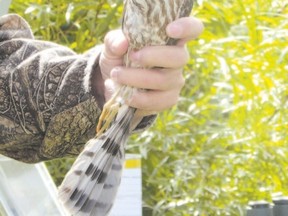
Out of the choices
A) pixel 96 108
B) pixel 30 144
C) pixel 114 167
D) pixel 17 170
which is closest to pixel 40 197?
pixel 17 170

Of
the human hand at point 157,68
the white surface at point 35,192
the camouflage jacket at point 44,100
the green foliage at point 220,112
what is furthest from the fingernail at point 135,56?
the green foliage at point 220,112

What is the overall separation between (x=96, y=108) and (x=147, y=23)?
0.44 metres

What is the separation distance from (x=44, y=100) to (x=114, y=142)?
0.43m

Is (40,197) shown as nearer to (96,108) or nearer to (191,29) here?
(96,108)

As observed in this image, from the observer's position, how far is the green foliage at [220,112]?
3.49m

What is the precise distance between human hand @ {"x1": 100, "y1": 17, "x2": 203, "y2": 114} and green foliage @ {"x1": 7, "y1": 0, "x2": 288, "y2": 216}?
1568mm

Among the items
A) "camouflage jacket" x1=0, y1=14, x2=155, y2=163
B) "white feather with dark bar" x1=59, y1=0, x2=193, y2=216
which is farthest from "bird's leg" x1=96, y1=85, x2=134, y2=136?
"camouflage jacket" x1=0, y1=14, x2=155, y2=163

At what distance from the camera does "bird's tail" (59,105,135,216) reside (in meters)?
1.70

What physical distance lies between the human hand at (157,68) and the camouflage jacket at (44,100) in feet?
0.86

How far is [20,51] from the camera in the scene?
226cm

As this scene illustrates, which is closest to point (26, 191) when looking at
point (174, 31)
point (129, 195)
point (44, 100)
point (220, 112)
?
point (129, 195)

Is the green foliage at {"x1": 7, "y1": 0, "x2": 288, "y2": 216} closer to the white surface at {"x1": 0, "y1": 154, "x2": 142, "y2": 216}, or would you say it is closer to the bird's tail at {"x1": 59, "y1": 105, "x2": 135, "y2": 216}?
the white surface at {"x1": 0, "y1": 154, "x2": 142, "y2": 216}

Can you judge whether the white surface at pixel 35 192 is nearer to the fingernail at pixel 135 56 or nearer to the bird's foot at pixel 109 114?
the bird's foot at pixel 109 114

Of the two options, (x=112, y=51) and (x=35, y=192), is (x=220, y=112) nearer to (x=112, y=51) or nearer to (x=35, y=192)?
(x=35, y=192)
